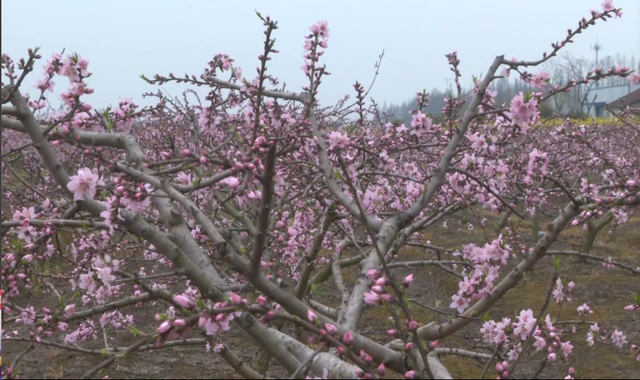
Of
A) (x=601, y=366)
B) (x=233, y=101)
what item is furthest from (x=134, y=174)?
(x=601, y=366)

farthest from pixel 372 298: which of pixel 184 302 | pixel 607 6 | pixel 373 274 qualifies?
pixel 607 6

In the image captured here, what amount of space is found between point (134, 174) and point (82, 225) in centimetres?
52

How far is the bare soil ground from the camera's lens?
5.07 meters

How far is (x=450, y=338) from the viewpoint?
20.7ft

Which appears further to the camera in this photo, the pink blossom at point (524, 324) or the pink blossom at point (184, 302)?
the pink blossom at point (524, 324)

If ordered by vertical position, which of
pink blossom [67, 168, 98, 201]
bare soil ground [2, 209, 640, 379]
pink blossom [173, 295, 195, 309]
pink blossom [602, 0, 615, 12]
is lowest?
bare soil ground [2, 209, 640, 379]

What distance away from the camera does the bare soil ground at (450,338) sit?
5070 millimetres

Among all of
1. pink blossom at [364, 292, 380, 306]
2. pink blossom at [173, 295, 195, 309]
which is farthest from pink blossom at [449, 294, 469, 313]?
pink blossom at [173, 295, 195, 309]

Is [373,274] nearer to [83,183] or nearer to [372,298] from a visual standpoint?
[372,298]

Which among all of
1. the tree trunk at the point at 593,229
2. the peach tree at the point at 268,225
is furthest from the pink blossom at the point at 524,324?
the tree trunk at the point at 593,229

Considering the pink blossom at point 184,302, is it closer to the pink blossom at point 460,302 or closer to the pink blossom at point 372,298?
the pink blossom at point 372,298

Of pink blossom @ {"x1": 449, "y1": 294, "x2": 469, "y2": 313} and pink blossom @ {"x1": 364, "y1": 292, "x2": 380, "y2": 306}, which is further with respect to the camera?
pink blossom @ {"x1": 449, "y1": 294, "x2": 469, "y2": 313}

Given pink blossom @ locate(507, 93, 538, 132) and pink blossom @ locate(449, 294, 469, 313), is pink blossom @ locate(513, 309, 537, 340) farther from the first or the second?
pink blossom @ locate(507, 93, 538, 132)

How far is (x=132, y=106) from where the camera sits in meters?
3.38
